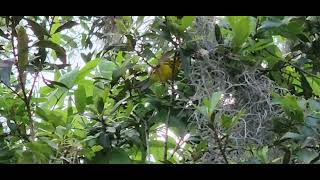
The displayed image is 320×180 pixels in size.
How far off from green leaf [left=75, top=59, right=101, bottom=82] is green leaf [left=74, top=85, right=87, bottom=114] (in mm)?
79

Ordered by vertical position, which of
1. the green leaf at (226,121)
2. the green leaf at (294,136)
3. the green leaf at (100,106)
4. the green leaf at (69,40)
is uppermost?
the green leaf at (69,40)

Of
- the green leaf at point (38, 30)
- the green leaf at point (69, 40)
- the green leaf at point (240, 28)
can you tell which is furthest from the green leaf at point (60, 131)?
the green leaf at point (69, 40)

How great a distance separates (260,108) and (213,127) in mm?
187

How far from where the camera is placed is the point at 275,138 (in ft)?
3.98

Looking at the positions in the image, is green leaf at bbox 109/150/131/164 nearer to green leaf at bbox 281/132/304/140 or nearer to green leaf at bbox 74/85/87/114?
green leaf at bbox 74/85/87/114

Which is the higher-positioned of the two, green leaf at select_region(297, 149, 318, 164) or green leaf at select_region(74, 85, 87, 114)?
green leaf at select_region(74, 85, 87, 114)

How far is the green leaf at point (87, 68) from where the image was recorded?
1426 mm

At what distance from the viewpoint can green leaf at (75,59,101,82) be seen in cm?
143

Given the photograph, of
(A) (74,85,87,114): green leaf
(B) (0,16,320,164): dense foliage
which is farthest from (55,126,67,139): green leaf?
(A) (74,85,87,114): green leaf

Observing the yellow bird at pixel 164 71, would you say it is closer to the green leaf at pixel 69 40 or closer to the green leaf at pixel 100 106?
the green leaf at pixel 100 106
